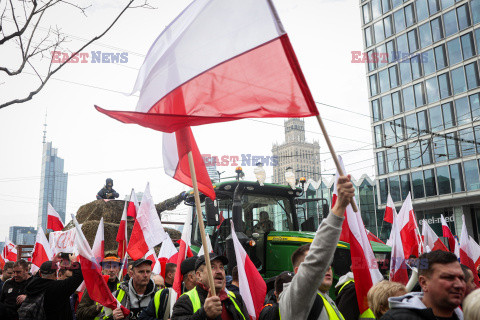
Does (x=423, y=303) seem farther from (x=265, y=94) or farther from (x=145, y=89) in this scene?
(x=145, y=89)

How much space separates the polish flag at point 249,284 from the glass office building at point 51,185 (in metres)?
115

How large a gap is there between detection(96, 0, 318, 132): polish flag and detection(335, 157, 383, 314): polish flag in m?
1.49

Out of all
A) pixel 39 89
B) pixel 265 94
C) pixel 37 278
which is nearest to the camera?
pixel 265 94

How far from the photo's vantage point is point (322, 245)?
8.40 ft

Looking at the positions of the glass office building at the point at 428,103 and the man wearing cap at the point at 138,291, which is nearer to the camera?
the man wearing cap at the point at 138,291

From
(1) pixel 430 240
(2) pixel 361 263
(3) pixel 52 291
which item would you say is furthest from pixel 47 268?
(1) pixel 430 240

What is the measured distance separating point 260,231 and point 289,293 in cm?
596

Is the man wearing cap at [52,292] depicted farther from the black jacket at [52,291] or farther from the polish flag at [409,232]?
the polish flag at [409,232]

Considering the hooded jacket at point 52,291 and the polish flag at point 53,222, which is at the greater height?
the polish flag at point 53,222

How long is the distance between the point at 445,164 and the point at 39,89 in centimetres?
3477

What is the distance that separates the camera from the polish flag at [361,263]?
14.9 ft

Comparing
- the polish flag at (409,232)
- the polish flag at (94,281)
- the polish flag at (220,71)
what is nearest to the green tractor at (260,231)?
the polish flag at (409,232)

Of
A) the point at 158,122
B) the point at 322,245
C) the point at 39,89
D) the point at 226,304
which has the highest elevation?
the point at 39,89

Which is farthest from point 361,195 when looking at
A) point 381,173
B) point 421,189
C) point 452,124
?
point 452,124
